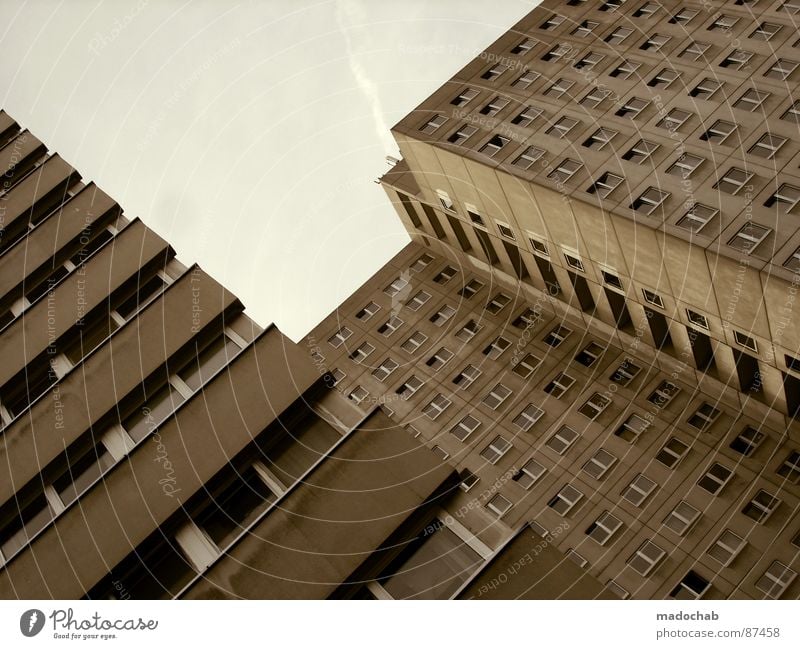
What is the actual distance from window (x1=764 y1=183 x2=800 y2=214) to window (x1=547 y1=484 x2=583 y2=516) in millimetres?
15926

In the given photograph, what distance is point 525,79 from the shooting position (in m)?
42.7

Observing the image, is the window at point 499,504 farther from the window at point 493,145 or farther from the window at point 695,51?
the window at point 695,51

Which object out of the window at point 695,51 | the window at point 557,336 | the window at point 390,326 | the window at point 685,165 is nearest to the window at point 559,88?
the window at point 695,51

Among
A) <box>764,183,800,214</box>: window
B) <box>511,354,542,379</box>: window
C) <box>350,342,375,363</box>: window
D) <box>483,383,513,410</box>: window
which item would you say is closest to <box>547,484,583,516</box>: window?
<box>483,383,513,410</box>: window

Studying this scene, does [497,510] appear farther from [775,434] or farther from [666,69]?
[666,69]

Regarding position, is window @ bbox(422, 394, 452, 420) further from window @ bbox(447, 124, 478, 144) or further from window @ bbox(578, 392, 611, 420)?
window @ bbox(447, 124, 478, 144)

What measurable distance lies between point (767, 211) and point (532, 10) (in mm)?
23501

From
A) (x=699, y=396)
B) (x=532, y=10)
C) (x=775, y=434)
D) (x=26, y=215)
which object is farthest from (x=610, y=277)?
(x=26, y=215)

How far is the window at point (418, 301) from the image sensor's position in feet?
167

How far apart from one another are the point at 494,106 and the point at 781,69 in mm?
14018

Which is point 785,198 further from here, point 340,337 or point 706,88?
point 340,337

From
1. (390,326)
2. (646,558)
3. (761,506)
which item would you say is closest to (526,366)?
(390,326)

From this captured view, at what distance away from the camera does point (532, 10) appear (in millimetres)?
46875

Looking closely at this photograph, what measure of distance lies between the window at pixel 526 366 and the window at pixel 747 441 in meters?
11.2
